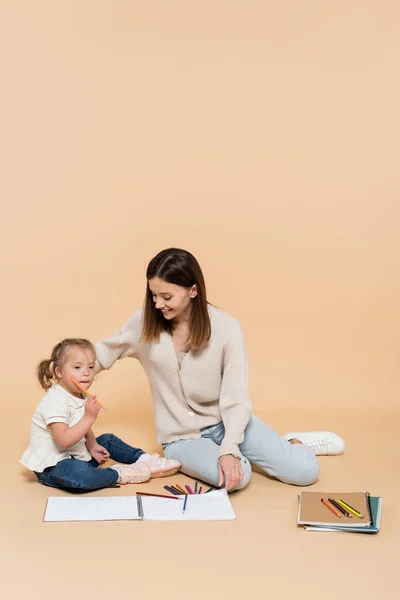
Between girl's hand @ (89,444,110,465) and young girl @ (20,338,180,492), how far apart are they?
0.15 ft

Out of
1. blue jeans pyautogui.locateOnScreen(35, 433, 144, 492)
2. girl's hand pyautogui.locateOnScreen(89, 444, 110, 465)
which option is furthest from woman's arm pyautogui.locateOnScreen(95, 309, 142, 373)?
blue jeans pyautogui.locateOnScreen(35, 433, 144, 492)

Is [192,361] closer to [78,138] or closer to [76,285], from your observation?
[76,285]

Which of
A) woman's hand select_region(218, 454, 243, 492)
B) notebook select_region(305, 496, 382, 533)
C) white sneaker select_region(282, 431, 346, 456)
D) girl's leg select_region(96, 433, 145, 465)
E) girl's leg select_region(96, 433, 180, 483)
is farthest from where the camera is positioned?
white sneaker select_region(282, 431, 346, 456)

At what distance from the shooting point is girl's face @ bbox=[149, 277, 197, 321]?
3260 millimetres

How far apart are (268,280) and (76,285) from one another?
89 cm

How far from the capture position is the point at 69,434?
321cm

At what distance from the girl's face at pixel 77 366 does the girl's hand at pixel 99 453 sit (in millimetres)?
297

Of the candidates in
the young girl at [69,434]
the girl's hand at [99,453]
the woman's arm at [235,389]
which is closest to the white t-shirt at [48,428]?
the young girl at [69,434]

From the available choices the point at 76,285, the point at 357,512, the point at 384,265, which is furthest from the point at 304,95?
the point at 357,512

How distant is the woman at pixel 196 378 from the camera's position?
129 inches

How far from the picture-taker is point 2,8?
438 cm

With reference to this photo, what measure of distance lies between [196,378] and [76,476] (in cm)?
A: 55

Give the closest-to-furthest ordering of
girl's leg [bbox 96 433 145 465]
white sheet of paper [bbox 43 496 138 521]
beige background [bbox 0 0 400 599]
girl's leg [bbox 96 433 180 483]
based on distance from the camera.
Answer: white sheet of paper [bbox 43 496 138 521] → girl's leg [bbox 96 433 180 483] → girl's leg [bbox 96 433 145 465] → beige background [bbox 0 0 400 599]

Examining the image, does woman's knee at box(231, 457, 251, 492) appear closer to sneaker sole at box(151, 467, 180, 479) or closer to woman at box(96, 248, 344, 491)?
woman at box(96, 248, 344, 491)
